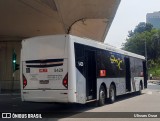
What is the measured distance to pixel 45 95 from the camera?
15.1 m

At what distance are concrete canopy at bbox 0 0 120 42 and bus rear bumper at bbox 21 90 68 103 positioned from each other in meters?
8.52

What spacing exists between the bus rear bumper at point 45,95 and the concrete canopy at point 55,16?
27.9 ft

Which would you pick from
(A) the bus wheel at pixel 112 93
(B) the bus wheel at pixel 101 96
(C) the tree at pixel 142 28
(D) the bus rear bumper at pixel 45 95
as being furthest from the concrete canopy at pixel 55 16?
(C) the tree at pixel 142 28

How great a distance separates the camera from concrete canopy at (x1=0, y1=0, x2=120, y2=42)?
945 inches

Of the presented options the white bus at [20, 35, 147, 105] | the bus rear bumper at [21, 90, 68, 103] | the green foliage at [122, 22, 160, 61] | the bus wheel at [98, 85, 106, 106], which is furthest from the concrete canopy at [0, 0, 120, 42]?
the green foliage at [122, 22, 160, 61]

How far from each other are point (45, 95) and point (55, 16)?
45.1 ft

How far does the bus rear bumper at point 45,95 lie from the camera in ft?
48.5

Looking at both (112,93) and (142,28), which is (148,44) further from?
(112,93)

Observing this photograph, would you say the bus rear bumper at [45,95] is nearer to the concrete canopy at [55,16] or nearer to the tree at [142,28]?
the concrete canopy at [55,16]

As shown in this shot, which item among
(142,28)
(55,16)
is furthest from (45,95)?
(142,28)

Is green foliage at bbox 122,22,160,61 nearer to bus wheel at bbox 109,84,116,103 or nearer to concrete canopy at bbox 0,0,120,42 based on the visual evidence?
concrete canopy at bbox 0,0,120,42

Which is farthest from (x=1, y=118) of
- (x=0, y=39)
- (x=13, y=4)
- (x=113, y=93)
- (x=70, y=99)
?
(x=0, y=39)

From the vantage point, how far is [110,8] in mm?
26438

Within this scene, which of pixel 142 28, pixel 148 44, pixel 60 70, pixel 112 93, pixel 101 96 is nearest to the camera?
pixel 60 70
